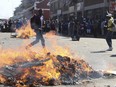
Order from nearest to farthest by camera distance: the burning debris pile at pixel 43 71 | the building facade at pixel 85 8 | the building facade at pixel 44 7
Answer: the burning debris pile at pixel 43 71 → the building facade at pixel 85 8 → the building facade at pixel 44 7

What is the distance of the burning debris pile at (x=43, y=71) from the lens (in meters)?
8.84

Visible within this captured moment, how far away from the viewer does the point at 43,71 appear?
9.03m

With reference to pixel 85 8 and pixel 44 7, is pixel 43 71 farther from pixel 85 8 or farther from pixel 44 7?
pixel 44 7

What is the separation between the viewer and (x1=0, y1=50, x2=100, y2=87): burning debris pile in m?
8.84

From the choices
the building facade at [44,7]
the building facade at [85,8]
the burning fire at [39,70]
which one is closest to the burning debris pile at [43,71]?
the burning fire at [39,70]

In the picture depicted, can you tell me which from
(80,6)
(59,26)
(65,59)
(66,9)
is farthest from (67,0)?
(65,59)

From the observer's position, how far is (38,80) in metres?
8.87

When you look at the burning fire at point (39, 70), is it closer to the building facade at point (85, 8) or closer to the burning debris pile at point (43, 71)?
the burning debris pile at point (43, 71)

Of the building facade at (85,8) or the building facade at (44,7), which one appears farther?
the building facade at (44,7)

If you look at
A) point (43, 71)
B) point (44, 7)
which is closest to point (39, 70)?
point (43, 71)

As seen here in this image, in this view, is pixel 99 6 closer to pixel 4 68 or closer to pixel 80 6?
pixel 80 6

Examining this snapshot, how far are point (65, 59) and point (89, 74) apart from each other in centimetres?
75

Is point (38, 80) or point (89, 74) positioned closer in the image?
point (38, 80)

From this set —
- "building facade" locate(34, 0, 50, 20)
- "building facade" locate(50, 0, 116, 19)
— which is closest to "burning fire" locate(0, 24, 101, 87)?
"building facade" locate(50, 0, 116, 19)
